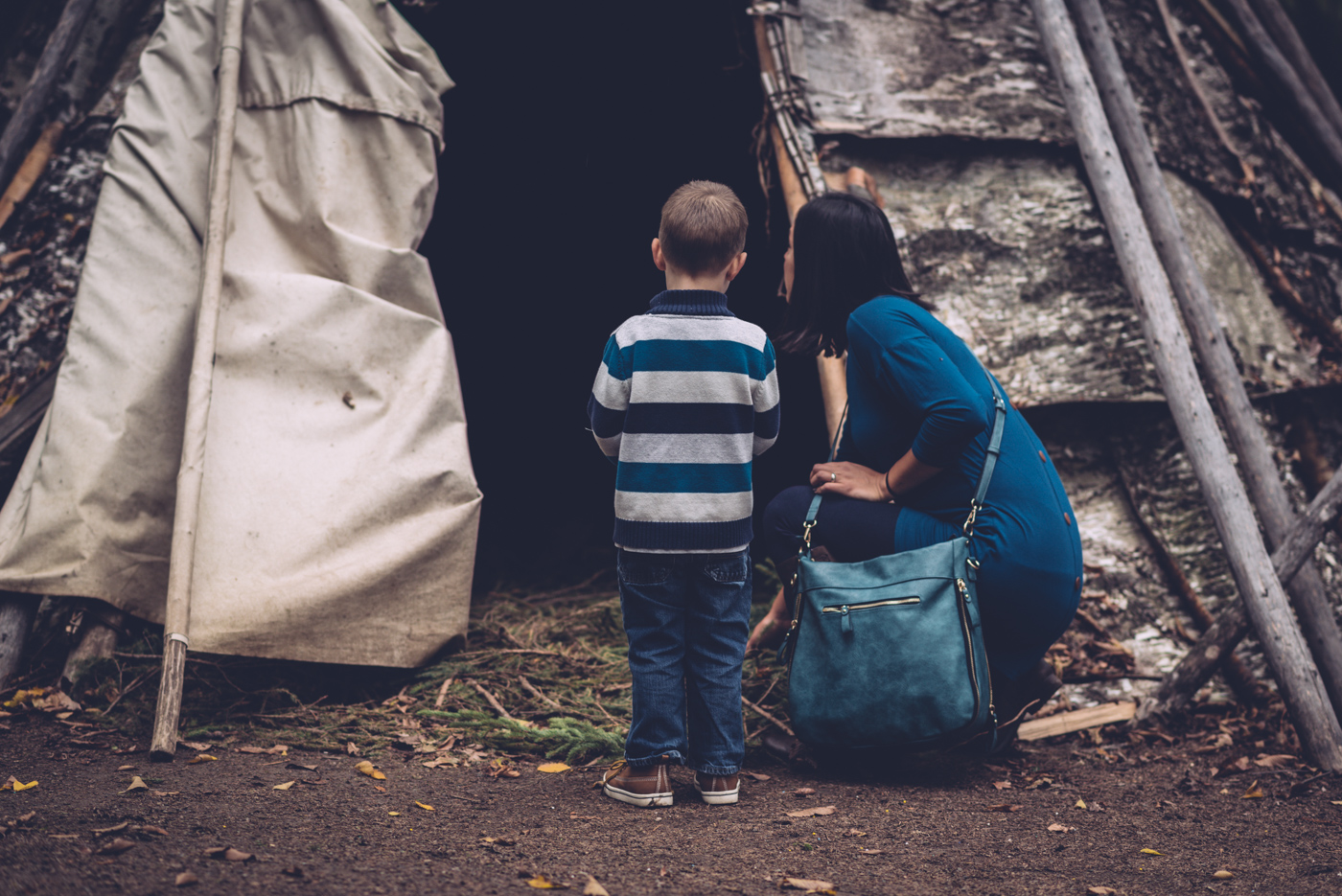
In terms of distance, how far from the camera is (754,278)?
4793 millimetres

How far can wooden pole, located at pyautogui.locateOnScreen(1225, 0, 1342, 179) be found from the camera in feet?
13.0

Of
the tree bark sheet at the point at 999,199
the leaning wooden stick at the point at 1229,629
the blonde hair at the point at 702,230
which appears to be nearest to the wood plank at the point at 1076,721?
the leaning wooden stick at the point at 1229,629

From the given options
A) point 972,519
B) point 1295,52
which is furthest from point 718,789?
point 1295,52

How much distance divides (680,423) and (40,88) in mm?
2987

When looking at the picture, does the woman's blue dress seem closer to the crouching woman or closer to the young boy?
the crouching woman

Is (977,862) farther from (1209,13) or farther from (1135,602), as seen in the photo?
(1209,13)

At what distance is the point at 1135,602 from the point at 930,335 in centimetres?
153

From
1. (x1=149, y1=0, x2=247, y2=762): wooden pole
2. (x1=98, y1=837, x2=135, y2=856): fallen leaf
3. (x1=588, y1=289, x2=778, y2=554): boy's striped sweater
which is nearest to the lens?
(x1=98, y1=837, x2=135, y2=856): fallen leaf

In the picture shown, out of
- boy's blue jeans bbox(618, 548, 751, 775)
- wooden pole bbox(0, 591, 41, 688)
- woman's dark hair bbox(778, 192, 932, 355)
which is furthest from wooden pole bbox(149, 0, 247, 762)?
woman's dark hair bbox(778, 192, 932, 355)

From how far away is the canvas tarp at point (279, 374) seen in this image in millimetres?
2654

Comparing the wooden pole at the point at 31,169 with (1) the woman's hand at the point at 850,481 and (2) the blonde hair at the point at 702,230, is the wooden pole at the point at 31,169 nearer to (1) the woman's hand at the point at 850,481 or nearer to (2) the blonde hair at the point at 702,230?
(2) the blonde hair at the point at 702,230

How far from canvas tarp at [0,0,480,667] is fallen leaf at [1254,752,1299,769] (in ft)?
8.12

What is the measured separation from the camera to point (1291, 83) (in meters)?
3.98

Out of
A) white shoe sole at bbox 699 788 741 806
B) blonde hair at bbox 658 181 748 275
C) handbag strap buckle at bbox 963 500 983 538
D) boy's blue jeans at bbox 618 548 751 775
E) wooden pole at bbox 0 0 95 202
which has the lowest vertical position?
white shoe sole at bbox 699 788 741 806
